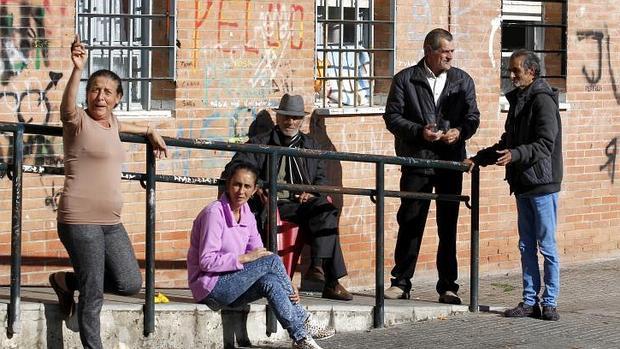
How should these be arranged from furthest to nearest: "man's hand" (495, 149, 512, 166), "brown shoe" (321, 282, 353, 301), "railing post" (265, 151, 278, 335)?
"brown shoe" (321, 282, 353, 301)
"man's hand" (495, 149, 512, 166)
"railing post" (265, 151, 278, 335)

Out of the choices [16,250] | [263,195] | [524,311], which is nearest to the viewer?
[16,250]

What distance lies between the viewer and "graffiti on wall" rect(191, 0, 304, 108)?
411 inches

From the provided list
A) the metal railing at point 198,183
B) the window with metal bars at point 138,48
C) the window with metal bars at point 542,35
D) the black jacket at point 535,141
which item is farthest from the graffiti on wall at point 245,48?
the window with metal bars at point 542,35

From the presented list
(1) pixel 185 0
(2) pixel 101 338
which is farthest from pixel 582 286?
(2) pixel 101 338

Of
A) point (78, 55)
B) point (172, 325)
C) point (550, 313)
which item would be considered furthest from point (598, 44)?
point (78, 55)

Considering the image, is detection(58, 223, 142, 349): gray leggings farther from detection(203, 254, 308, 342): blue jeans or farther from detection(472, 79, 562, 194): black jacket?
detection(472, 79, 562, 194): black jacket

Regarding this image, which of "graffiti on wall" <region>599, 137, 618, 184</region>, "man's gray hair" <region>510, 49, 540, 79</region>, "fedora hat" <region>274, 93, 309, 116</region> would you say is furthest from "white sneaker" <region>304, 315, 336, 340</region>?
"graffiti on wall" <region>599, 137, 618, 184</region>

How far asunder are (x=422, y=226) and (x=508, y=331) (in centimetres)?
126

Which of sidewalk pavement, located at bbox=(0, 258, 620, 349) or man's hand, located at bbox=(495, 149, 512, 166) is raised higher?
man's hand, located at bbox=(495, 149, 512, 166)

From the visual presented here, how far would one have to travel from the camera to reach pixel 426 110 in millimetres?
10273

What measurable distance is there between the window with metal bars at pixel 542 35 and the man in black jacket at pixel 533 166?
302 centimetres

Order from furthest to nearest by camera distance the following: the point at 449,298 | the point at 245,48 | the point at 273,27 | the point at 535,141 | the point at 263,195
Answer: the point at 273,27 → the point at 245,48 → the point at 449,298 → the point at 535,141 → the point at 263,195

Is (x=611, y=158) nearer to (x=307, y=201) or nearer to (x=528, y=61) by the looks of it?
(x=528, y=61)

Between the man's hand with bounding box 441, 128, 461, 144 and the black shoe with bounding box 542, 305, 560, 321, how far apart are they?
4.40 ft
